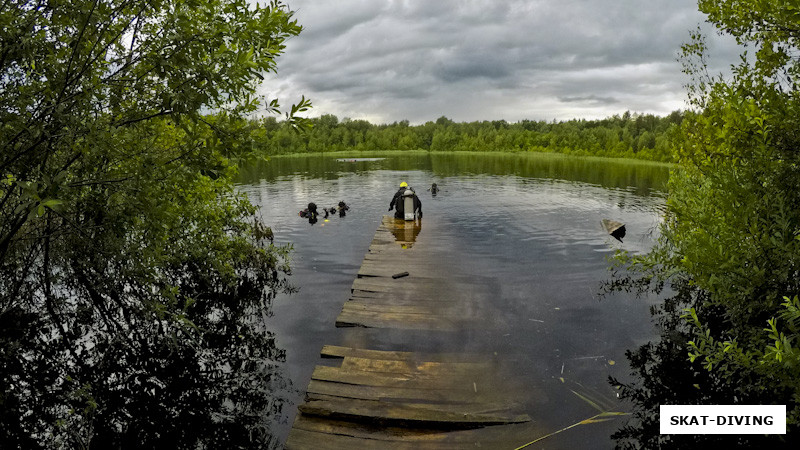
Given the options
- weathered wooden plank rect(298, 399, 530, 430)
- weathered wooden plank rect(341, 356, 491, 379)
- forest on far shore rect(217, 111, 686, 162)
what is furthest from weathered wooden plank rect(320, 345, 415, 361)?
forest on far shore rect(217, 111, 686, 162)

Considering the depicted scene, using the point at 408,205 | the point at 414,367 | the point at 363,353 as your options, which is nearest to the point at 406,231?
the point at 408,205

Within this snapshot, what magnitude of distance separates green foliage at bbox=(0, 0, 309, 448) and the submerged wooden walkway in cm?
195

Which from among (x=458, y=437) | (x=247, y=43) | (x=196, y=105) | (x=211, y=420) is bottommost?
(x=211, y=420)

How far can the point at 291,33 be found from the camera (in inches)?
241

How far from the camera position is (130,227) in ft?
33.8

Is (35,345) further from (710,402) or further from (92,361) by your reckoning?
(710,402)

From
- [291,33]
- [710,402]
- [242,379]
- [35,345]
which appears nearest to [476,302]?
[710,402]

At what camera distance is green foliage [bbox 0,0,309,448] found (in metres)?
5.26

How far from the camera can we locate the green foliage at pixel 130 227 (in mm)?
5262

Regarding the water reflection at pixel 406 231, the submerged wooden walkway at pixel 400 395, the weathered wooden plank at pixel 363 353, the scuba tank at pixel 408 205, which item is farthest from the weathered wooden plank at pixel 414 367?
the scuba tank at pixel 408 205

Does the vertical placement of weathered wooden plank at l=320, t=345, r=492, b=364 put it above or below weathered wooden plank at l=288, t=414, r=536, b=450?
above

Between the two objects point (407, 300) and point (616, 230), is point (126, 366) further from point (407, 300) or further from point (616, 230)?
point (616, 230)

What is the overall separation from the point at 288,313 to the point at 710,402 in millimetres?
12978

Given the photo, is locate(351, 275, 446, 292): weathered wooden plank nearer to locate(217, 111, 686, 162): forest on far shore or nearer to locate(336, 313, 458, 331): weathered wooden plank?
locate(336, 313, 458, 331): weathered wooden plank
